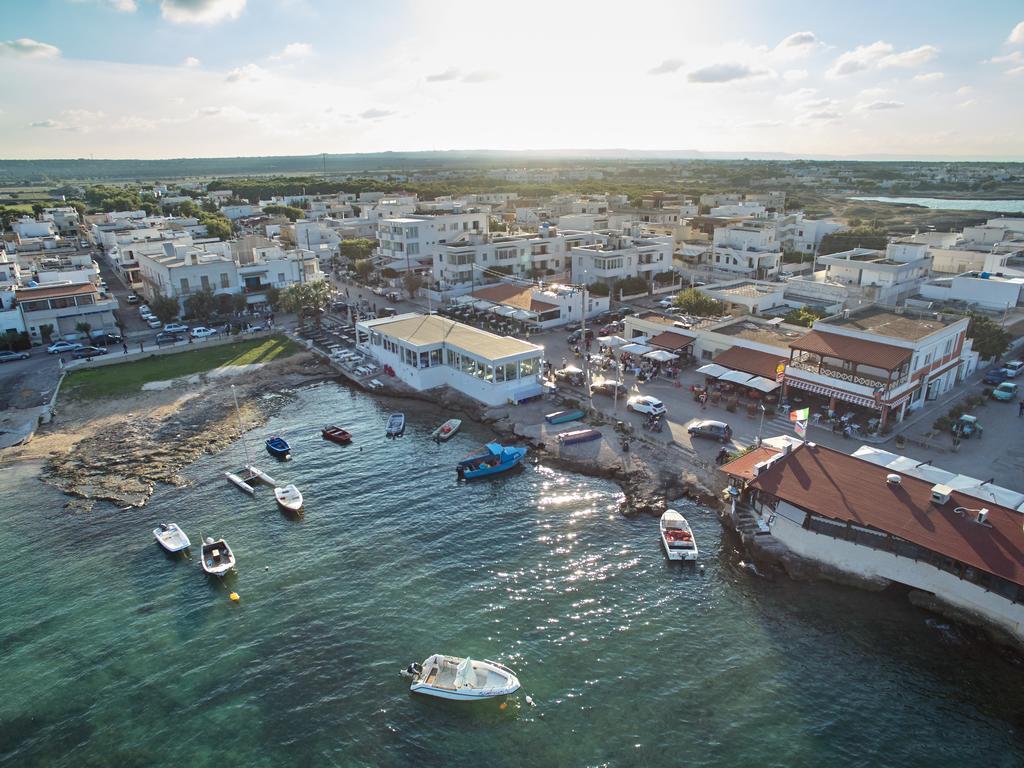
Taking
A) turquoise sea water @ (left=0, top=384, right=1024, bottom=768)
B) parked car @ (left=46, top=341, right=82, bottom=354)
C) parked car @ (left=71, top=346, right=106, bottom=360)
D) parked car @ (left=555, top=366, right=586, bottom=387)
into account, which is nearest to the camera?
turquoise sea water @ (left=0, top=384, right=1024, bottom=768)

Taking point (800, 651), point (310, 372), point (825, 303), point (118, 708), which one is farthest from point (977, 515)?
point (310, 372)

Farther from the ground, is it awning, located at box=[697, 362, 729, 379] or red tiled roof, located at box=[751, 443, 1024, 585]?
awning, located at box=[697, 362, 729, 379]

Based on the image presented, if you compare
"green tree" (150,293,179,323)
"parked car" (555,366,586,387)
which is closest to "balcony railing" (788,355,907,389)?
"parked car" (555,366,586,387)

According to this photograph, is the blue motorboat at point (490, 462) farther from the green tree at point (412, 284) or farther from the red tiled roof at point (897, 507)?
the green tree at point (412, 284)

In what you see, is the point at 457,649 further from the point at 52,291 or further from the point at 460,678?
the point at 52,291

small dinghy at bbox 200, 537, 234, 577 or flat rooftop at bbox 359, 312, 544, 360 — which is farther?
flat rooftop at bbox 359, 312, 544, 360

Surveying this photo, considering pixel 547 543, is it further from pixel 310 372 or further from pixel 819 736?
pixel 310 372

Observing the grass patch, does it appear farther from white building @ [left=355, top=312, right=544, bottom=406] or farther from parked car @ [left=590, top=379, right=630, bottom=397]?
parked car @ [left=590, top=379, right=630, bottom=397]
